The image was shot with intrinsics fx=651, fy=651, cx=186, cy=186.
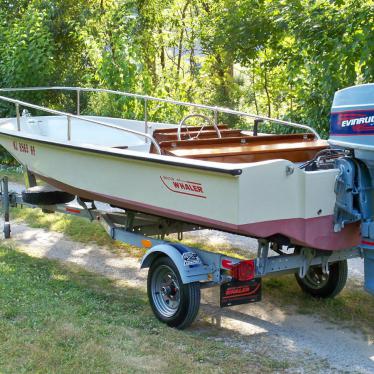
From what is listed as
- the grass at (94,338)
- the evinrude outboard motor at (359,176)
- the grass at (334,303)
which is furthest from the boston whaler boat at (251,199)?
the grass at (94,338)

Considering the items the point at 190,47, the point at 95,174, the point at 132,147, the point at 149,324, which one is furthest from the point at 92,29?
the point at 149,324

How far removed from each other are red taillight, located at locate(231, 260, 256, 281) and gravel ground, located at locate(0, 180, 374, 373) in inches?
19.3

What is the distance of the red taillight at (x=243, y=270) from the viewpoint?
4629 millimetres

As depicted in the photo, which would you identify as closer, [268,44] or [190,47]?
[268,44]

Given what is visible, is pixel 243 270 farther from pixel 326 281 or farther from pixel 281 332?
pixel 326 281

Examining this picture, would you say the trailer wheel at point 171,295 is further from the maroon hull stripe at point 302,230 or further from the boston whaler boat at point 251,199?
the maroon hull stripe at point 302,230

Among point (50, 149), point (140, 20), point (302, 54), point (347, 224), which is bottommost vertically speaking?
point (347, 224)

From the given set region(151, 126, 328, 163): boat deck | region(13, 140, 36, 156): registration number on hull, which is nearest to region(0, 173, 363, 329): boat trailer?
region(151, 126, 328, 163): boat deck

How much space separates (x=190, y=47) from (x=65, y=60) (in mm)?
3213

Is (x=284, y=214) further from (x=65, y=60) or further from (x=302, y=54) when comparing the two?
(x=65, y=60)

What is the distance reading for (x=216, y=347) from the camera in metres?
4.55

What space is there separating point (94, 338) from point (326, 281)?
223cm

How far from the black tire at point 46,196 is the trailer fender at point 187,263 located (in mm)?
2189

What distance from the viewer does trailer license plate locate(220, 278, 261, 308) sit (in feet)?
15.7
